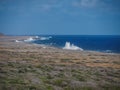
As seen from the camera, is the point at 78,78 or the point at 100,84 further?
the point at 78,78

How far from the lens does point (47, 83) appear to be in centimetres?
2119

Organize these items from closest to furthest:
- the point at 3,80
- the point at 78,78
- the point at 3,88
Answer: the point at 3,88
the point at 3,80
the point at 78,78

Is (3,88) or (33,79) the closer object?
(3,88)

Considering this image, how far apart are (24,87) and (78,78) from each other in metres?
7.09

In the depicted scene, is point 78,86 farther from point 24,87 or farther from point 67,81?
point 24,87

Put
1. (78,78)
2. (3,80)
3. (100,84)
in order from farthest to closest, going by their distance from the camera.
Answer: (78,78) → (100,84) → (3,80)

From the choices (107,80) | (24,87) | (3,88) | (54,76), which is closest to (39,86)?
(24,87)

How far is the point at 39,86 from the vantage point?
1925cm

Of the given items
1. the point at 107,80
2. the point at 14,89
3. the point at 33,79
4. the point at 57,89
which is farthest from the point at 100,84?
the point at 14,89

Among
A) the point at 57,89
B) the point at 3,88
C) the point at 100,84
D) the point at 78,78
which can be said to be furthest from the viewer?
the point at 78,78

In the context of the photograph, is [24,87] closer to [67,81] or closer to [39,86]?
[39,86]

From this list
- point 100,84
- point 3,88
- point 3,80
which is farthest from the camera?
point 100,84

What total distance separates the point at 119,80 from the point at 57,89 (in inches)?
A: 323

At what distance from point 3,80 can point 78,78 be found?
7.54 m
